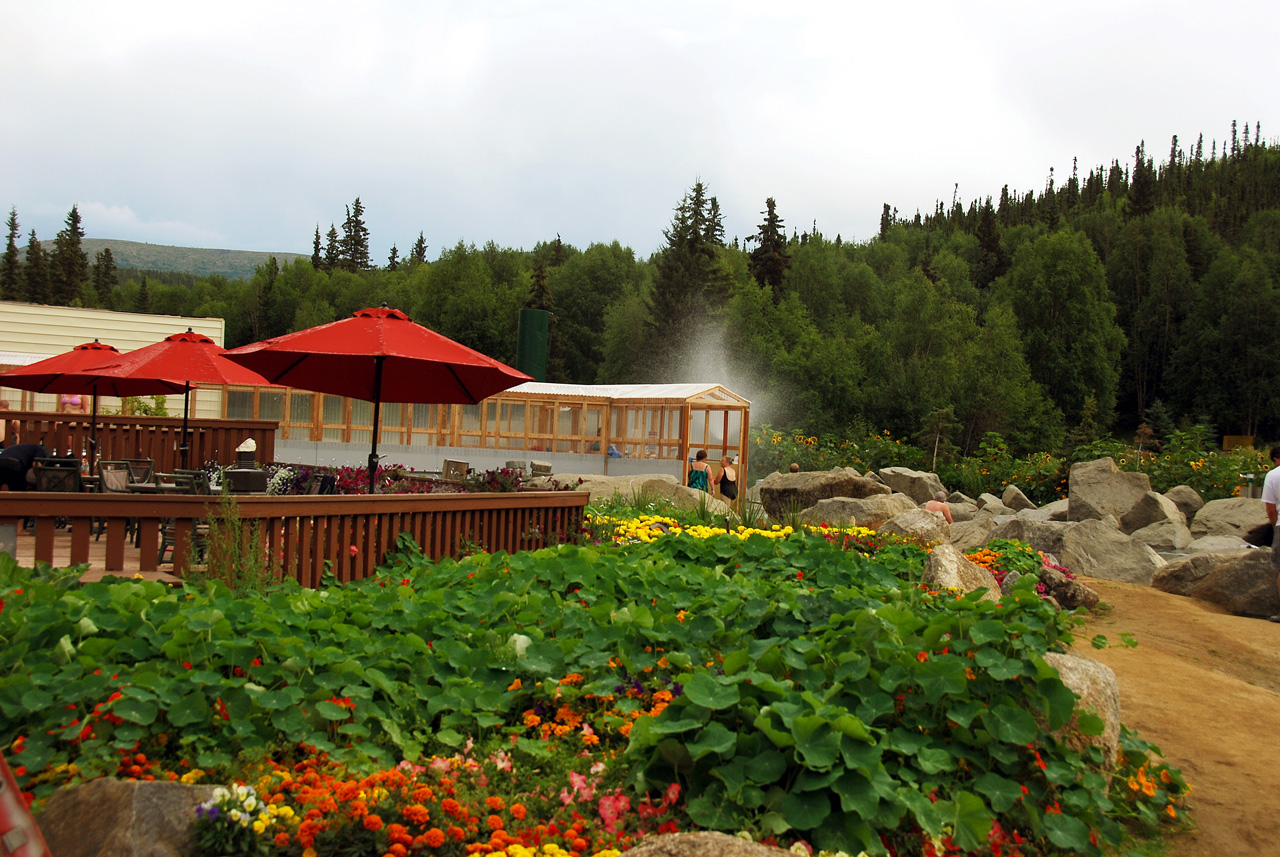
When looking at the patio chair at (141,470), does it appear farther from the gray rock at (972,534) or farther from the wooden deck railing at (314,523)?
the gray rock at (972,534)

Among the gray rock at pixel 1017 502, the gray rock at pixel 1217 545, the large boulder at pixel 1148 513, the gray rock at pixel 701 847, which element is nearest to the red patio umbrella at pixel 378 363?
the gray rock at pixel 701 847

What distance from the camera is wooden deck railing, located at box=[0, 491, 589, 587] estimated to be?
4.70 meters

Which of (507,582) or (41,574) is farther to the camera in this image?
(507,582)

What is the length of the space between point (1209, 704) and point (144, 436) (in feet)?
35.8

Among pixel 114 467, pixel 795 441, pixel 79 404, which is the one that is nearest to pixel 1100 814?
pixel 114 467

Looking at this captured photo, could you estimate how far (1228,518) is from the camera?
13.0 metres

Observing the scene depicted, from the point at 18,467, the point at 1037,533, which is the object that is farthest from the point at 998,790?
the point at 18,467

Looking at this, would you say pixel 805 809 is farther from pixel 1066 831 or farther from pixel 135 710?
pixel 135 710

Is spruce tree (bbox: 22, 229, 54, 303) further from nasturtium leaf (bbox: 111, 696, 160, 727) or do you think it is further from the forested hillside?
nasturtium leaf (bbox: 111, 696, 160, 727)

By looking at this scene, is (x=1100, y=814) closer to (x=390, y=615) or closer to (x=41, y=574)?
(x=390, y=615)

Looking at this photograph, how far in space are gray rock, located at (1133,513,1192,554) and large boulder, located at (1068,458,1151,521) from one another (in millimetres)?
815

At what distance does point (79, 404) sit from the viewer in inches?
736

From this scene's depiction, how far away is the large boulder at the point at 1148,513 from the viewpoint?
1301cm

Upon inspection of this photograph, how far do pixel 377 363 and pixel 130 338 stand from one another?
1881 cm
